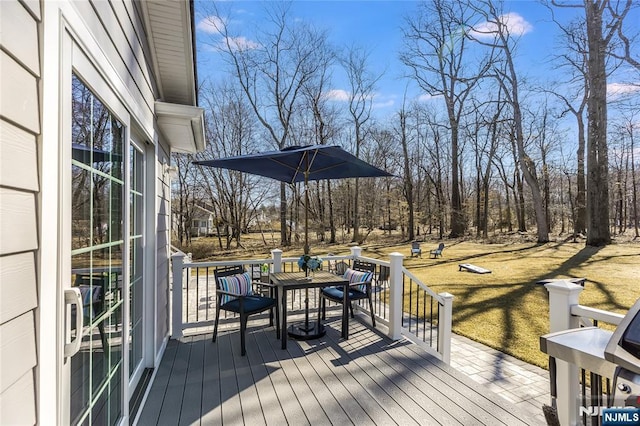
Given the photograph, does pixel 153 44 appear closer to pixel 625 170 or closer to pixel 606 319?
pixel 606 319

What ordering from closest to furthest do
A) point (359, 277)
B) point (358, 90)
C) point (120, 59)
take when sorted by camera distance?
1. point (120, 59)
2. point (359, 277)
3. point (358, 90)

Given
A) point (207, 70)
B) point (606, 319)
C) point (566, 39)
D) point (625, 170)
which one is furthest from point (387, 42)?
point (625, 170)

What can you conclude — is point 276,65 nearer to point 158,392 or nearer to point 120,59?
point 120,59

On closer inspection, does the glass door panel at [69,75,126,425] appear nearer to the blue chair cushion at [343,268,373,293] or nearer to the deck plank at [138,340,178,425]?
the deck plank at [138,340,178,425]

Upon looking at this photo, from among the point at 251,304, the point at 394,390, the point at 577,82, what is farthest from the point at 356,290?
the point at 577,82

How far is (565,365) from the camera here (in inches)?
79.1

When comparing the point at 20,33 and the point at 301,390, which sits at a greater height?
the point at 20,33

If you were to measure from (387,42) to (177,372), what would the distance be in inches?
696

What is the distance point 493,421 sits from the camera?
2.42 meters

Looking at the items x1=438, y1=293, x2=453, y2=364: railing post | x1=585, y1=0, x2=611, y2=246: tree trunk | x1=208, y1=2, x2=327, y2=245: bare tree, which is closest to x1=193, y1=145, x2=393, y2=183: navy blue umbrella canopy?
x1=438, y1=293, x2=453, y2=364: railing post

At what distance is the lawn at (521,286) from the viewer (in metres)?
4.98

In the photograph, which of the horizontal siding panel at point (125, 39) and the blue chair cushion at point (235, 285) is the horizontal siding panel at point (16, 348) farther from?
the blue chair cushion at point (235, 285)

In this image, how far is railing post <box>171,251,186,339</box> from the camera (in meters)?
4.04

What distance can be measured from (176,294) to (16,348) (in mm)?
3377
